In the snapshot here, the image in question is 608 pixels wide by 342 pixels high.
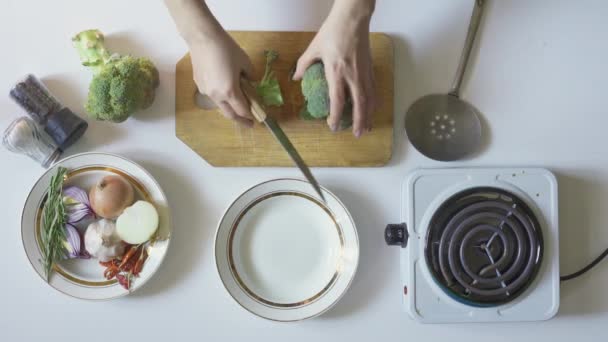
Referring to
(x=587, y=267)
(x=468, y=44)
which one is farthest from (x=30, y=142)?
(x=587, y=267)

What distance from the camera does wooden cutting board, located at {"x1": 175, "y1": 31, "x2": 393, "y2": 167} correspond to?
1076mm

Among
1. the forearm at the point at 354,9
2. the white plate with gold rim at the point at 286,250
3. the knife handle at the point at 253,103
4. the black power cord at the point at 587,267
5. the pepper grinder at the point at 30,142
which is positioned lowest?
the black power cord at the point at 587,267

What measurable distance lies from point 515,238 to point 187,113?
70 centimetres

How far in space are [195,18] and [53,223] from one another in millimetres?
491

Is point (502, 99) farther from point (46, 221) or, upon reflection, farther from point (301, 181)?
point (46, 221)

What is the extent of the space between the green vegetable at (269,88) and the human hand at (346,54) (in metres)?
0.09

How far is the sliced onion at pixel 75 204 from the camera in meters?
1.05

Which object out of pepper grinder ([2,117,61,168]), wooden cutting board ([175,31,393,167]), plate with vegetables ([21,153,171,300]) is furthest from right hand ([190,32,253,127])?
pepper grinder ([2,117,61,168])

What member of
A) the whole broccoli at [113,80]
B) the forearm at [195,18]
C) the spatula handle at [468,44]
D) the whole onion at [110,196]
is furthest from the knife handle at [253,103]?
the spatula handle at [468,44]

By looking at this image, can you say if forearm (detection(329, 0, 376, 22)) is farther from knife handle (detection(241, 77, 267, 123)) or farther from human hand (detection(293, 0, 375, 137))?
knife handle (detection(241, 77, 267, 123))

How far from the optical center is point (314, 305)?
1077 mm

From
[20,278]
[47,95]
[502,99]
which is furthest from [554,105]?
[20,278]

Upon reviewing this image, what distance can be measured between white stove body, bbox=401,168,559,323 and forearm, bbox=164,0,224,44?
0.48 meters

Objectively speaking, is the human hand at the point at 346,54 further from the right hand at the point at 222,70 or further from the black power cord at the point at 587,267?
the black power cord at the point at 587,267
